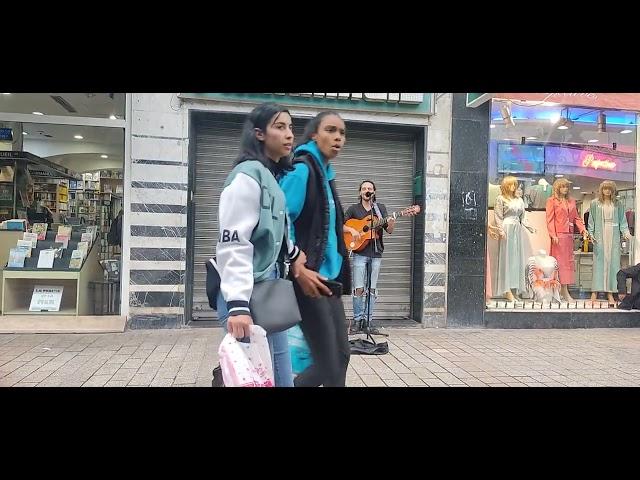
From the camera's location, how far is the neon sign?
6.53 m

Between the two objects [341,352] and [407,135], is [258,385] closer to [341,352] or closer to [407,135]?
[341,352]

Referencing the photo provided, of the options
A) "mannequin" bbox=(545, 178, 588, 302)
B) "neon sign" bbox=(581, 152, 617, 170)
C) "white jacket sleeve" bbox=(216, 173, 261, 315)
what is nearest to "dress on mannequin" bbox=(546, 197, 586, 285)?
"mannequin" bbox=(545, 178, 588, 302)

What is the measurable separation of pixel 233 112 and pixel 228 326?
2.33 m

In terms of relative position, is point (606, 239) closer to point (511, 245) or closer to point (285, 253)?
point (511, 245)

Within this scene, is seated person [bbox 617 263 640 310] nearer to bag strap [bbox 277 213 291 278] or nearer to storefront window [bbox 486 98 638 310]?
storefront window [bbox 486 98 638 310]

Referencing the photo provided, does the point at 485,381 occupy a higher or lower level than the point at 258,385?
lower

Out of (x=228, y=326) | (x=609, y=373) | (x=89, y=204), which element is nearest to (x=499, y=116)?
(x=609, y=373)

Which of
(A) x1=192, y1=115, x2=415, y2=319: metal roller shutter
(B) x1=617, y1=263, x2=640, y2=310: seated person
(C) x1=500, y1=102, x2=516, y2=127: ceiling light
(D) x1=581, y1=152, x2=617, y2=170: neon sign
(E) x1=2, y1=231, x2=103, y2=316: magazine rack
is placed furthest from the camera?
(D) x1=581, y1=152, x2=617, y2=170: neon sign

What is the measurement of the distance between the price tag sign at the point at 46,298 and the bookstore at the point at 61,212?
11 millimetres

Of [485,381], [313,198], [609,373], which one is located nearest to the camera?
[313,198]

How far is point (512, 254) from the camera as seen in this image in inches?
249

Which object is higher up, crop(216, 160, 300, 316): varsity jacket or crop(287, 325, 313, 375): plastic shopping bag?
crop(216, 160, 300, 316): varsity jacket

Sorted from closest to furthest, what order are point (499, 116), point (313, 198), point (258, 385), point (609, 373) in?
point (258, 385), point (313, 198), point (609, 373), point (499, 116)
